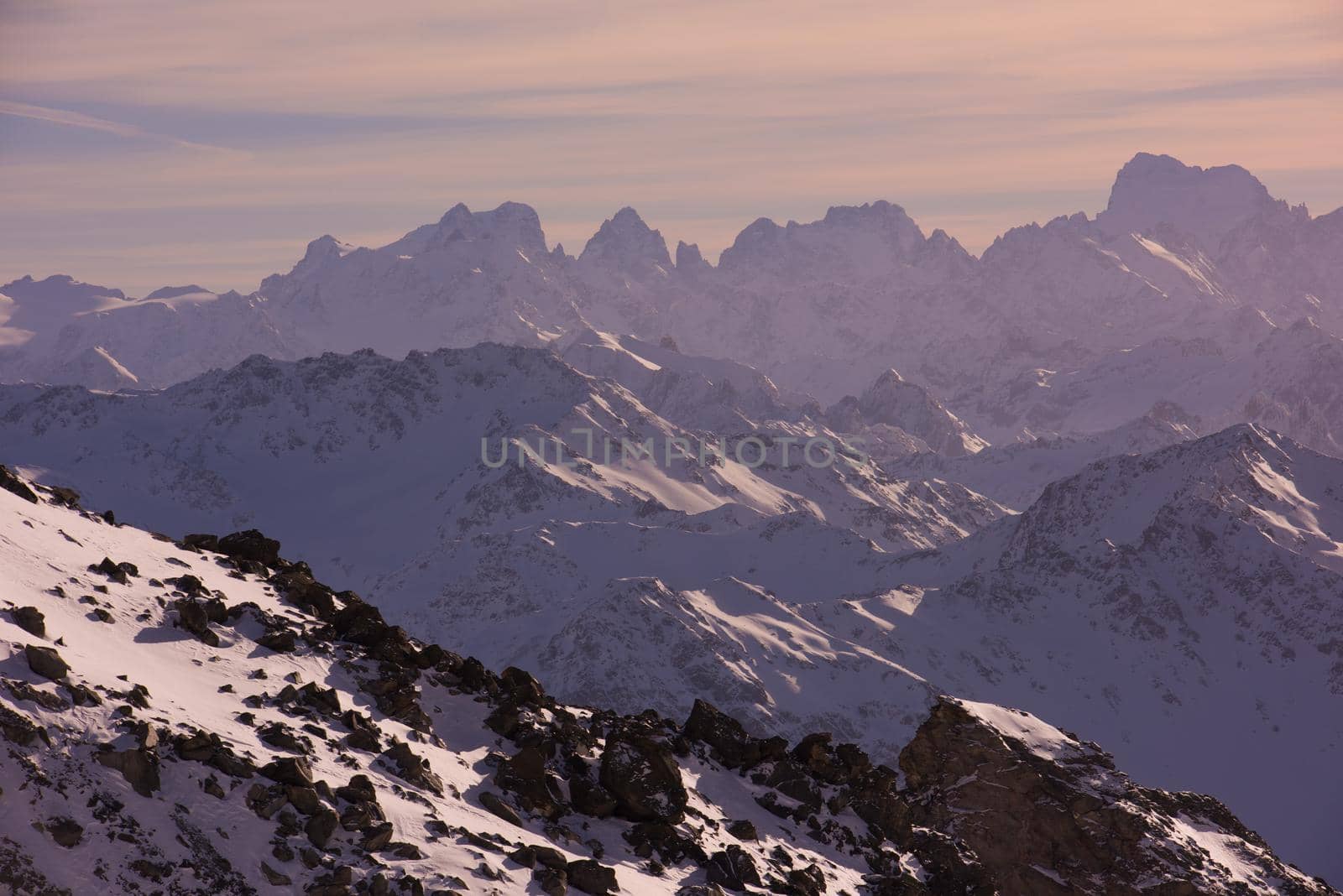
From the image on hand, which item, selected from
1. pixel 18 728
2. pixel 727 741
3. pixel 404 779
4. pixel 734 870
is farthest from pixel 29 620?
pixel 727 741

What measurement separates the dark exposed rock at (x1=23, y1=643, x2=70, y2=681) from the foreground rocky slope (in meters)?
0.06

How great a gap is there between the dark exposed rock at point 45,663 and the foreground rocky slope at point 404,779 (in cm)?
6

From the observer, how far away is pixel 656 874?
128ft

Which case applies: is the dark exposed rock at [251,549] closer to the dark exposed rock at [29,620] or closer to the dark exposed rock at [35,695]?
the dark exposed rock at [29,620]

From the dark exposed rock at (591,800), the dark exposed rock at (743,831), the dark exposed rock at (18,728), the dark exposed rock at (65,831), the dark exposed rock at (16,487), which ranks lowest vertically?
the dark exposed rock at (743,831)

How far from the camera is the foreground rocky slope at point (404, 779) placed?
3148 centimetres

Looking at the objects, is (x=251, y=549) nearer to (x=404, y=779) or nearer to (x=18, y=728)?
(x=404, y=779)

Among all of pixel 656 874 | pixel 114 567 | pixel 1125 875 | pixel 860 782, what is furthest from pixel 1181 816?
pixel 114 567

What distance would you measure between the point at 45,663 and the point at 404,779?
9.23m

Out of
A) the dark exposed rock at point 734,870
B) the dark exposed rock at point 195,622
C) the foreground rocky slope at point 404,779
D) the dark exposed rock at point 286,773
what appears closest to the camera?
the foreground rocky slope at point 404,779

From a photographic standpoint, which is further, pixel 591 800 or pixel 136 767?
pixel 591 800

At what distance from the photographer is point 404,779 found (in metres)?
37.6

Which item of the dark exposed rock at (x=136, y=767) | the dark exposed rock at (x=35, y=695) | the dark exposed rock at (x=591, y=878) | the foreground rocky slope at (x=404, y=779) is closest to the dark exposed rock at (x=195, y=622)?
the foreground rocky slope at (x=404, y=779)

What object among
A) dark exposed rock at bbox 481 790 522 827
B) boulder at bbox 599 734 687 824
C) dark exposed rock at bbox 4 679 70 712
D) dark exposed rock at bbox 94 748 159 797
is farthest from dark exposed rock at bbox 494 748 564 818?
dark exposed rock at bbox 4 679 70 712
